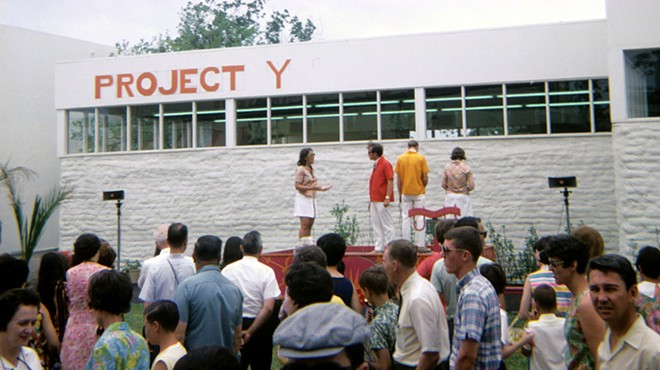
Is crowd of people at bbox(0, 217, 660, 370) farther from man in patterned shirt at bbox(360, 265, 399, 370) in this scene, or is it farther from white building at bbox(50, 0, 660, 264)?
white building at bbox(50, 0, 660, 264)

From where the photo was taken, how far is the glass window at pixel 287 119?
58.9 feet

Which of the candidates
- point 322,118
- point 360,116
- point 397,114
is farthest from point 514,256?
point 322,118

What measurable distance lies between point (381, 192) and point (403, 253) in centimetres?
640

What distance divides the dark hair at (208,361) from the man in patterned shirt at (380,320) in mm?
1961

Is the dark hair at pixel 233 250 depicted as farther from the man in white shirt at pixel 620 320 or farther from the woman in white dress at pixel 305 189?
the woman in white dress at pixel 305 189

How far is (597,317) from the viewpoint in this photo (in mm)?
3482

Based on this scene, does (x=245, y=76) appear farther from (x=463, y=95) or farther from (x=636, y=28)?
(x=636, y=28)

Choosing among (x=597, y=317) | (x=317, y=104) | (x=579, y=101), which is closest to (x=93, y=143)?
(x=317, y=104)

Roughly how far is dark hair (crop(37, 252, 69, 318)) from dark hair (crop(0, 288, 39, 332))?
5.18ft

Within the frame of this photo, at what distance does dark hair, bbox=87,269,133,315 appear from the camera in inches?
161

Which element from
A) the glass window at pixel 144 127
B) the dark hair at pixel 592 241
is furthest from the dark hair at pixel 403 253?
the glass window at pixel 144 127

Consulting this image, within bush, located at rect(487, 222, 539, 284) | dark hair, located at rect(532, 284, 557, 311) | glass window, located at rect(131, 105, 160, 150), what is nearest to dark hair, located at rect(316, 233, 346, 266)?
dark hair, located at rect(532, 284, 557, 311)

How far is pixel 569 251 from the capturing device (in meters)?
4.02

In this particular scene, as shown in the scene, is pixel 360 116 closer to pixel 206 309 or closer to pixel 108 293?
pixel 206 309
